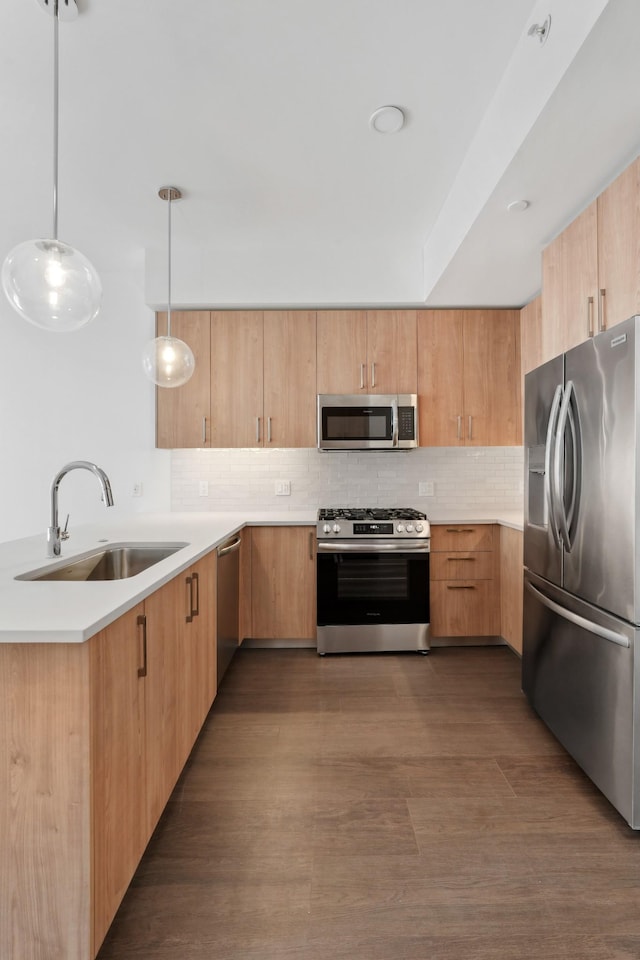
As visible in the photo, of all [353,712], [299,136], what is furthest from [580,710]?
[299,136]

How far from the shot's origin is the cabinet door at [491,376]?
3986 millimetres

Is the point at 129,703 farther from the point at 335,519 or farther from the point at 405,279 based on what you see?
the point at 405,279

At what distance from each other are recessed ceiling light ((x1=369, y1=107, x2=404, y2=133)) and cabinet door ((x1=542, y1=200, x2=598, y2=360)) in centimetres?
88

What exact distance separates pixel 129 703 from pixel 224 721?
1344 mm

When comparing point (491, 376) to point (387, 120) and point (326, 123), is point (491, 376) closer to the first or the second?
point (387, 120)

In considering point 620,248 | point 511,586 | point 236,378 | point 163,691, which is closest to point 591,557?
point 620,248

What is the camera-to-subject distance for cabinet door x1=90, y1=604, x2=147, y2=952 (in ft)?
4.17

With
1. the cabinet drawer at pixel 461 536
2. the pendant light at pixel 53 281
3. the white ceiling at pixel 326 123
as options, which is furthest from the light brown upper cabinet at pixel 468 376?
the pendant light at pixel 53 281

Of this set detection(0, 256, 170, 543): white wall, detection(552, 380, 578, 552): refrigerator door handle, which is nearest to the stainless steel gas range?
detection(552, 380, 578, 552): refrigerator door handle

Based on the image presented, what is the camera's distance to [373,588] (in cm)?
366

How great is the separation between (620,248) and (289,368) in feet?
7.58

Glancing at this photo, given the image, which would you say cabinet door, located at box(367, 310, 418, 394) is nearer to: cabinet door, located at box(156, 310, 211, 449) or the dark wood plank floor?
cabinet door, located at box(156, 310, 211, 449)

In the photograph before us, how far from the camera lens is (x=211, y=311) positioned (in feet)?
12.9

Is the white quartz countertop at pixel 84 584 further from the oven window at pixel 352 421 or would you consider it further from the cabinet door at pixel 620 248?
the cabinet door at pixel 620 248
